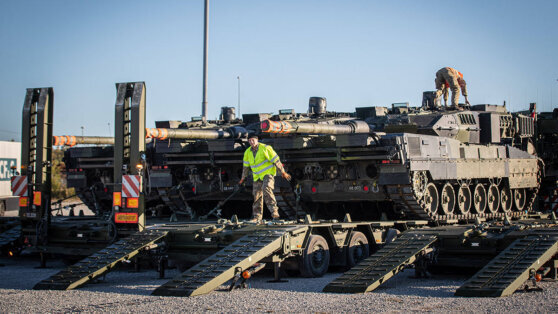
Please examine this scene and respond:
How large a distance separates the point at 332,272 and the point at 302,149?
4.10 metres

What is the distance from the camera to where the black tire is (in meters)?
13.7

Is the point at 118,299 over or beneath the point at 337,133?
beneath

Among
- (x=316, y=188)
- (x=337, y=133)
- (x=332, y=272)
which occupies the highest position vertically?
(x=337, y=133)

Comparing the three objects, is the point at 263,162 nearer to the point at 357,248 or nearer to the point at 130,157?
the point at 357,248

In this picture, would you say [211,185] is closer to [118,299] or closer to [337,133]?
[337,133]

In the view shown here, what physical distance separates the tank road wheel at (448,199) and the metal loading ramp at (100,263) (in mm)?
7810

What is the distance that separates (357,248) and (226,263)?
140 inches

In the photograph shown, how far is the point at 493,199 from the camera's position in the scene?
2059 cm

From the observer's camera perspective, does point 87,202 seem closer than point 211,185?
No

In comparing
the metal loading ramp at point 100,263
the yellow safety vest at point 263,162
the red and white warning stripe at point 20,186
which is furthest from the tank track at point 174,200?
the metal loading ramp at point 100,263

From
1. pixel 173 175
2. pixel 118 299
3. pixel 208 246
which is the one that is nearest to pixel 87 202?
pixel 173 175

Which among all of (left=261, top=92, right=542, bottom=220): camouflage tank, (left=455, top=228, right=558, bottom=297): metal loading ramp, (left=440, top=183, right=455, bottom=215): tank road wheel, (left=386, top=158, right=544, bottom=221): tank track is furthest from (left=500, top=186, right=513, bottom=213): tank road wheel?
(left=455, top=228, right=558, bottom=297): metal loading ramp

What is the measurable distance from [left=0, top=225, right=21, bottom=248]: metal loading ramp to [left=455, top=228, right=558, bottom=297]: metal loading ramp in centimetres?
1027

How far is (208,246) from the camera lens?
13.0 metres
